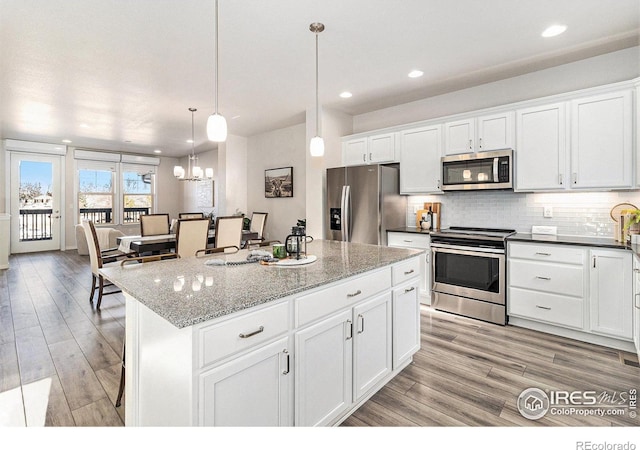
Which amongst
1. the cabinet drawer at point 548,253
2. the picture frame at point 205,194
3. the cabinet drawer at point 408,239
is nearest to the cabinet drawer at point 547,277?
the cabinet drawer at point 548,253

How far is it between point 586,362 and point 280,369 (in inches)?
99.6

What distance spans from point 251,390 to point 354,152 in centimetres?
384

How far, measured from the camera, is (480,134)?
11.7 ft

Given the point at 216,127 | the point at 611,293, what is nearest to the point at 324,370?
the point at 216,127

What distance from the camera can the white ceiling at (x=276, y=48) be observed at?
243 centimetres

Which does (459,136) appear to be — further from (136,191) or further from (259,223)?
(136,191)

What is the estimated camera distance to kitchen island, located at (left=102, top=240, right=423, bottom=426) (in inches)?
47.8

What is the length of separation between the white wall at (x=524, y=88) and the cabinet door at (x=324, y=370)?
338 centimetres

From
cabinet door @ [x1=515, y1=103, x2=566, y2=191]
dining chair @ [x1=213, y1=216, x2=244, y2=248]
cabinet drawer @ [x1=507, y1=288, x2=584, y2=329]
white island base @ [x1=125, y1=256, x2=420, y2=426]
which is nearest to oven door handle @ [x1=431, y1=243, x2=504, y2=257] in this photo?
cabinet drawer @ [x1=507, y1=288, x2=584, y2=329]

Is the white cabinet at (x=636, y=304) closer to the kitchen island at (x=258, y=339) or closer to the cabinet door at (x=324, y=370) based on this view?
the kitchen island at (x=258, y=339)

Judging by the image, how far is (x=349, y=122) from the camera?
16.7 feet

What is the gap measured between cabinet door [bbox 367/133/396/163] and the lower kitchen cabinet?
2604mm

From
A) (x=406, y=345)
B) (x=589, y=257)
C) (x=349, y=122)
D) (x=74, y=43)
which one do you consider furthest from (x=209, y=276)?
(x=349, y=122)

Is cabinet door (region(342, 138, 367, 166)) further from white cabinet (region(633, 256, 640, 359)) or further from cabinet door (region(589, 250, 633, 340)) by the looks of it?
white cabinet (region(633, 256, 640, 359))
